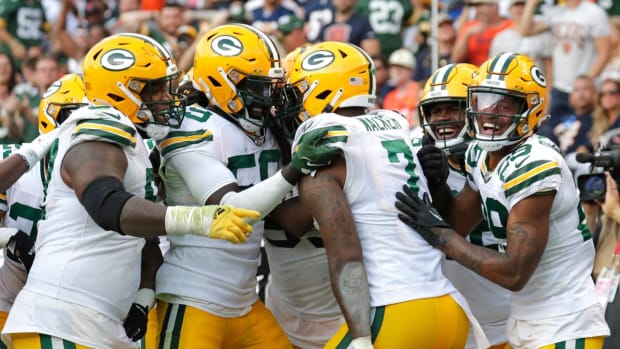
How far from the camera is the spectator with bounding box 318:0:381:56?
11914 millimetres

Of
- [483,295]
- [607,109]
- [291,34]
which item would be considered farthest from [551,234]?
[291,34]

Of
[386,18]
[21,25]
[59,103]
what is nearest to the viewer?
[59,103]

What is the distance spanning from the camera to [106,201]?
175 inches

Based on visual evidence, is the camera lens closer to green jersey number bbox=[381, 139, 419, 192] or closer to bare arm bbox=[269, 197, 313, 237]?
green jersey number bbox=[381, 139, 419, 192]

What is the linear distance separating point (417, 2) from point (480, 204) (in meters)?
7.35

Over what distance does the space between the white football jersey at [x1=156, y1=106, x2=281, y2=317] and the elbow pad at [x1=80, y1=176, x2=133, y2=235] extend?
2.05 ft

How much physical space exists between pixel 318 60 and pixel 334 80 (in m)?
0.17

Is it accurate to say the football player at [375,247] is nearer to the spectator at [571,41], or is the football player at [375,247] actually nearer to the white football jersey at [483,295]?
the white football jersey at [483,295]

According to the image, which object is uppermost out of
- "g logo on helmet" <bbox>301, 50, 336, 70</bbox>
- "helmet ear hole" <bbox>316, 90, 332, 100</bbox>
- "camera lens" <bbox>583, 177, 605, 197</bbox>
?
"g logo on helmet" <bbox>301, 50, 336, 70</bbox>

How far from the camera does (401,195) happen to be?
4902 millimetres

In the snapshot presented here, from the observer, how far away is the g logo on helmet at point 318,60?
525 centimetres

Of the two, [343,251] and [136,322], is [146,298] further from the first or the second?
[343,251]

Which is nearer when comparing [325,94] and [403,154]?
[403,154]

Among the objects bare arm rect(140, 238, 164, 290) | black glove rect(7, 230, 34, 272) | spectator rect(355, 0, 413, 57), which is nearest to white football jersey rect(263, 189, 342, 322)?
bare arm rect(140, 238, 164, 290)
